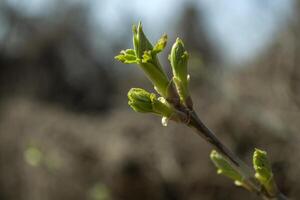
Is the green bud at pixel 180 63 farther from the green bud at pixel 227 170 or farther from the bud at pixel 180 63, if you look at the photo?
the green bud at pixel 227 170

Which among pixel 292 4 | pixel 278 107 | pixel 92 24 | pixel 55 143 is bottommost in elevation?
pixel 278 107

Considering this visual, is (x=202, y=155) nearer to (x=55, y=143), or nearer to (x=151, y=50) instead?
(x=55, y=143)

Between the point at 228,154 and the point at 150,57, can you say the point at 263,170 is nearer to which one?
the point at 228,154

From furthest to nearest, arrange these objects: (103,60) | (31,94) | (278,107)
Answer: (103,60) < (31,94) < (278,107)

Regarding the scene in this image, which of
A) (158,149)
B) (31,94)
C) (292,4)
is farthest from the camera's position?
(31,94)

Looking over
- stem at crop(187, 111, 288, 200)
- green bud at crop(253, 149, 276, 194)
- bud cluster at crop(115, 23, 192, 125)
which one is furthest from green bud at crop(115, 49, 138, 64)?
green bud at crop(253, 149, 276, 194)

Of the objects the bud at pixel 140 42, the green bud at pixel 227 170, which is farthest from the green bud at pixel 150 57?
the green bud at pixel 227 170

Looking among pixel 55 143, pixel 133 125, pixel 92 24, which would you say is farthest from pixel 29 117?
pixel 92 24
